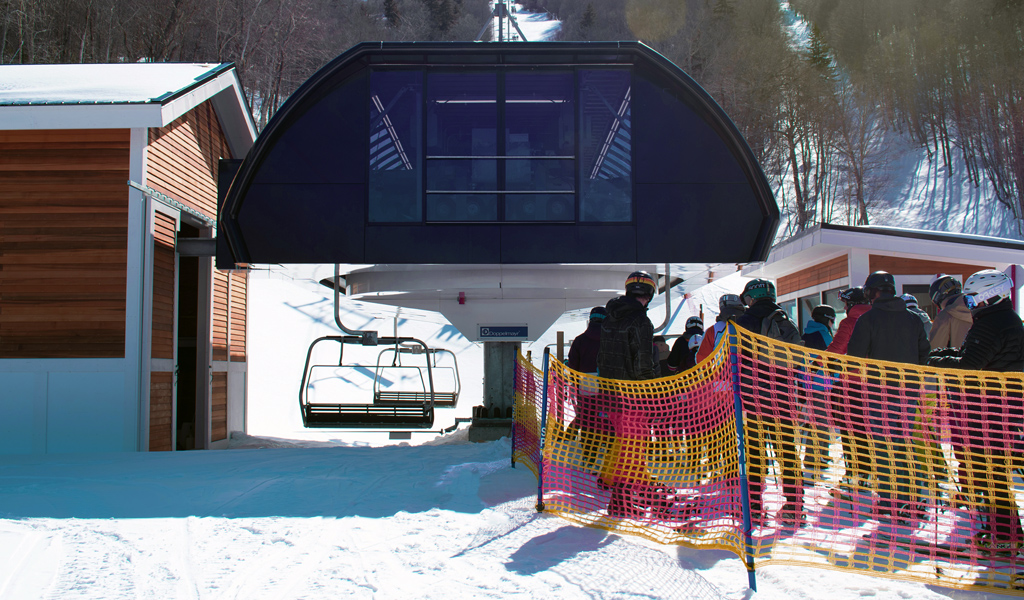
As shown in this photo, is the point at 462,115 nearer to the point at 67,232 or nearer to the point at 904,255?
the point at 67,232

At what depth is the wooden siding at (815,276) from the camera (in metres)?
12.5

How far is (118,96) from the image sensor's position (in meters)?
9.29

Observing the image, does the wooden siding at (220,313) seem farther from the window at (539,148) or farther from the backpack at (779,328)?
the backpack at (779,328)

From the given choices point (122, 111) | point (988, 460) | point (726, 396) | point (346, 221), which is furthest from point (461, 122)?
point (988, 460)

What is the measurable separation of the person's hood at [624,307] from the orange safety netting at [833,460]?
62 centimetres

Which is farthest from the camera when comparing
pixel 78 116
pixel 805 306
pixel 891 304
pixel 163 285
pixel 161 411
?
pixel 805 306

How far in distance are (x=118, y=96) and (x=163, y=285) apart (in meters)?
2.56

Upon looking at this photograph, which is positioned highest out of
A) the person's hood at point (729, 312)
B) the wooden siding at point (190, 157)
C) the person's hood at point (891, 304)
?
the wooden siding at point (190, 157)

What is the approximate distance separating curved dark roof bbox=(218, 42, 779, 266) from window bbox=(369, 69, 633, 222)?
A: 11 centimetres

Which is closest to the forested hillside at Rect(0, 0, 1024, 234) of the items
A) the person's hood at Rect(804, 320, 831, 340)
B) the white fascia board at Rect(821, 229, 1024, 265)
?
the white fascia board at Rect(821, 229, 1024, 265)

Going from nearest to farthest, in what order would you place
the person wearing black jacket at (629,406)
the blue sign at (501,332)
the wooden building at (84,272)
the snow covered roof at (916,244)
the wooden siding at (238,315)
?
the person wearing black jacket at (629,406) → the wooden building at (84,272) → the blue sign at (501,332) → the snow covered roof at (916,244) → the wooden siding at (238,315)

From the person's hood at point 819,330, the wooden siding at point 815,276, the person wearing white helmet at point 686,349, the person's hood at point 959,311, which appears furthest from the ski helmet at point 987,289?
the wooden siding at point 815,276

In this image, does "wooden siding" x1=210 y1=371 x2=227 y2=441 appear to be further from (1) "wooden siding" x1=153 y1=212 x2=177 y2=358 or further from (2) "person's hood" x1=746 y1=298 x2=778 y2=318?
(2) "person's hood" x1=746 y1=298 x2=778 y2=318

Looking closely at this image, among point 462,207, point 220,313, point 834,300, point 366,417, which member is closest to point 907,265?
point 834,300
